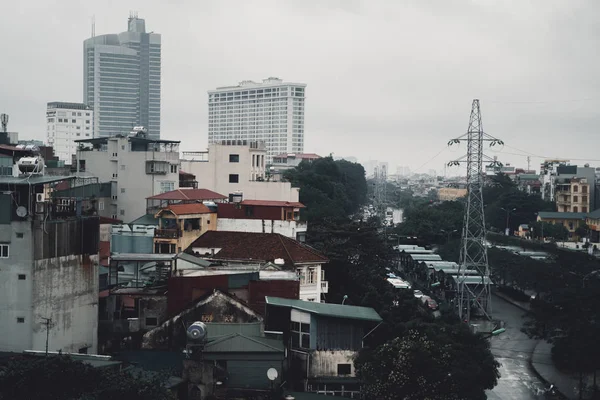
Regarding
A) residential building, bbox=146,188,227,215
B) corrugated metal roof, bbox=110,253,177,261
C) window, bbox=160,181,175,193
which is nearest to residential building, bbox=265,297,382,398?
corrugated metal roof, bbox=110,253,177,261

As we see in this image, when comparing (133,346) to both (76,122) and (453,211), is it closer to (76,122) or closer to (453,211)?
(453,211)

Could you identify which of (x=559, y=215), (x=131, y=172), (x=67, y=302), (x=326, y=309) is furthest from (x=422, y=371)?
(x=559, y=215)

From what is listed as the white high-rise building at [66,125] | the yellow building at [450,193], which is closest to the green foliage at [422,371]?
the white high-rise building at [66,125]

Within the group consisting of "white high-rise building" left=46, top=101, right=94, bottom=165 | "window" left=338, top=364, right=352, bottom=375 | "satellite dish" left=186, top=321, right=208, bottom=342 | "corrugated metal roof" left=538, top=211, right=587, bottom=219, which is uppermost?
"white high-rise building" left=46, top=101, right=94, bottom=165

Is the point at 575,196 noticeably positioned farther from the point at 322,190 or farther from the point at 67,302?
the point at 67,302

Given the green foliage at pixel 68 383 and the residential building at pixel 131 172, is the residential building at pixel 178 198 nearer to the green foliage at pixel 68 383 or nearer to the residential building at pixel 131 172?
the residential building at pixel 131 172

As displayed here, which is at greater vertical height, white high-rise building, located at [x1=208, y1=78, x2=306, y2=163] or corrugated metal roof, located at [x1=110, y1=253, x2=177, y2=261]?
white high-rise building, located at [x1=208, y1=78, x2=306, y2=163]

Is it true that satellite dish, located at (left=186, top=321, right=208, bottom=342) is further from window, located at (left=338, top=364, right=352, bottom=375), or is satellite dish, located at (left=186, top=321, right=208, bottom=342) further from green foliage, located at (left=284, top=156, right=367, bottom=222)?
green foliage, located at (left=284, top=156, right=367, bottom=222)
